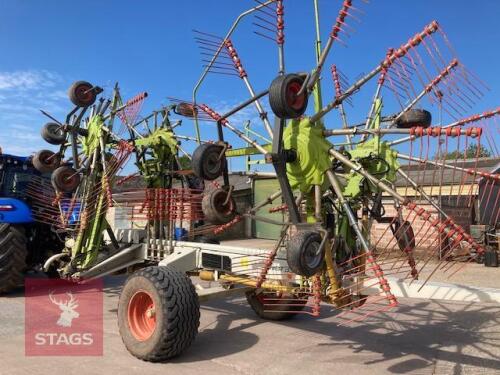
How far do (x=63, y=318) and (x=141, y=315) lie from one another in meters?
1.75

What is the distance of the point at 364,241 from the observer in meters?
4.05

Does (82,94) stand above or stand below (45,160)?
above

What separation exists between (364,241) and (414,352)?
1.80m

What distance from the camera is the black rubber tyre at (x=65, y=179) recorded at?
6.83 m

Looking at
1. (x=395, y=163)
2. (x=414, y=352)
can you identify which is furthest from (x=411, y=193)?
(x=414, y=352)

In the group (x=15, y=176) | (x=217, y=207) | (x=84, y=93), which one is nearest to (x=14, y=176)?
(x=15, y=176)

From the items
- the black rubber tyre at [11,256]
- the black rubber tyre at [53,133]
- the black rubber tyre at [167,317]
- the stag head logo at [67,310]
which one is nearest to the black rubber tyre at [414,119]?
the black rubber tyre at [167,317]

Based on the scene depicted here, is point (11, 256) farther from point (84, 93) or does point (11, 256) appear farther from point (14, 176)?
point (84, 93)

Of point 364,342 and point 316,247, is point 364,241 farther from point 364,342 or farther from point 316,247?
point 364,342

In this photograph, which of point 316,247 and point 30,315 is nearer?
point 316,247

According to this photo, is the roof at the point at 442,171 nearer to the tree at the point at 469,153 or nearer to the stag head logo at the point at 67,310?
the tree at the point at 469,153

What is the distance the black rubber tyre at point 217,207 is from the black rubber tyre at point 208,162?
24 cm

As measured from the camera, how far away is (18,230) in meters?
7.52

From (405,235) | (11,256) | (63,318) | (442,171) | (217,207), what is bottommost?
(63,318)
